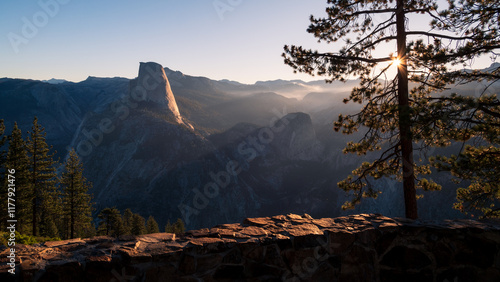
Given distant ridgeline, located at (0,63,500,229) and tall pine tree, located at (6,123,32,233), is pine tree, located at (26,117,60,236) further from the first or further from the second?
distant ridgeline, located at (0,63,500,229)

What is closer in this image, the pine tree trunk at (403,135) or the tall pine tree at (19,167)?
the pine tree trunk at (403,135)

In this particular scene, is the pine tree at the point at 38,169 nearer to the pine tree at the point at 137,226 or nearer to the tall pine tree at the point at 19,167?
the tall pine tree at the point at 19,167

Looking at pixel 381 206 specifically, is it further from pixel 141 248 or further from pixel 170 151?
pixel 141 248

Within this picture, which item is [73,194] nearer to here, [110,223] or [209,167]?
[110,223]

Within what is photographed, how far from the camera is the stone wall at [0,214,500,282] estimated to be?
11.7 feet

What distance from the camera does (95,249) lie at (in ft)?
12.7

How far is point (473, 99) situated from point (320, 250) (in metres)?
7.28

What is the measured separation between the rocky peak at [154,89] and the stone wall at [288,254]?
142401 mm

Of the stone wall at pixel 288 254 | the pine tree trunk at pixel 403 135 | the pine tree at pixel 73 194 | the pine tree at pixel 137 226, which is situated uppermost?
the pine tree trunk at pixel 403 135

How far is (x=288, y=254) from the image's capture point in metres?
4.24

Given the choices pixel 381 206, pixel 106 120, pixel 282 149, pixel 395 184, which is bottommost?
pixel 381 206

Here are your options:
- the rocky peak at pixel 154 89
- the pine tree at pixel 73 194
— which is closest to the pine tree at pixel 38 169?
the pine tree at pixel 73 194

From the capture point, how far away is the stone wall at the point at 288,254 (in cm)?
358

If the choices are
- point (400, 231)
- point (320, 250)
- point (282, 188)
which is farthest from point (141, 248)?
point (282, 188)
